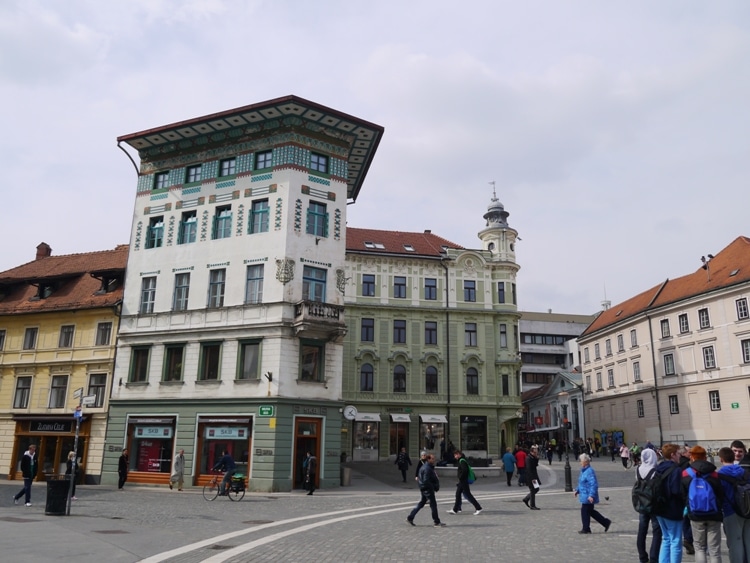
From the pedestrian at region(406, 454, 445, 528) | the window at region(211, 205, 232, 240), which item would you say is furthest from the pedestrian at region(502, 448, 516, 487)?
the window at region(211, 205, 232, 240)

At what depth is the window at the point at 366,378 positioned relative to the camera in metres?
48.1

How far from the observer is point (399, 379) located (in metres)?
48.9

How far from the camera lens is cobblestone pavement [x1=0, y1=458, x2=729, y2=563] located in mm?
11352

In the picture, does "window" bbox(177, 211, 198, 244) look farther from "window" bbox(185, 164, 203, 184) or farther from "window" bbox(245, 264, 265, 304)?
"window" bbox(245, 264, 265, 304)

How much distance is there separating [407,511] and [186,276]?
17769mm

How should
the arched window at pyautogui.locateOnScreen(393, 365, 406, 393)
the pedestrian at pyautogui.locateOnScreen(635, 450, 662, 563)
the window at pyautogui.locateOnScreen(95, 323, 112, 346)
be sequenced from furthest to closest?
the arched window at pyautogui.locateOnScreen(393, 365, 406, 393) < the window at pyautogui.locateOnScreen(95, 323, 112, 346) < the pedestrian at pyautogui.locateOnScreen(635, 450, 662, 563)

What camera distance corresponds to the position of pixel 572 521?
52.0 ft

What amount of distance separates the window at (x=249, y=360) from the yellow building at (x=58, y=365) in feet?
26.6

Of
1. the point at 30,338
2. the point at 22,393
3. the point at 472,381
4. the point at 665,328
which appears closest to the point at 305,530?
the point at 22,393

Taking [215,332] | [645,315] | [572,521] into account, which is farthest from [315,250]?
[645,315]

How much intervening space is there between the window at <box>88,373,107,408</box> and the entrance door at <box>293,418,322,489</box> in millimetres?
11292

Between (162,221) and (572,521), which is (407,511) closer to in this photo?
(572,521)

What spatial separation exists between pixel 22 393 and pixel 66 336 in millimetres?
3948

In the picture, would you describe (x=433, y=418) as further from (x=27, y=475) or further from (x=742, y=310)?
(x=27, y=475)
